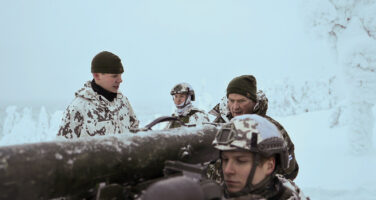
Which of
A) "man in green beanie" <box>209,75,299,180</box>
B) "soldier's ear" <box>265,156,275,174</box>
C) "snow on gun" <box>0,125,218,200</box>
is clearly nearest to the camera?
"snow on gun" <box>0,125,218,200</box>

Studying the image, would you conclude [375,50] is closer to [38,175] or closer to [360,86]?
[360,86]

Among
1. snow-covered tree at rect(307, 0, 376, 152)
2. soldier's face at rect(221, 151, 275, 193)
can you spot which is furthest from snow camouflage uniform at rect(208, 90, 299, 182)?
snow-covered tree at rect(307, 0, 376, 152)

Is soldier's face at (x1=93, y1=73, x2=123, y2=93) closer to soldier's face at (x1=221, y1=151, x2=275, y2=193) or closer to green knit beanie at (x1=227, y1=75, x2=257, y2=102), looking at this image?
green knit beanie at (x1=227, y1=75, x2=257, y2=102)

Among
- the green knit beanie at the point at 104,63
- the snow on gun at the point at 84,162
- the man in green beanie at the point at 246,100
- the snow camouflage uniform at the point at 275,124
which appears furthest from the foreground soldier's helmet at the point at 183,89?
the snow on gun at the point at 84,162

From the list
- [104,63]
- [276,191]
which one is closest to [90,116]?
[104,63]

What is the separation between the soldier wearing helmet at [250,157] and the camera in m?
1.92

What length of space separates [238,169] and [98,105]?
2.36 metres

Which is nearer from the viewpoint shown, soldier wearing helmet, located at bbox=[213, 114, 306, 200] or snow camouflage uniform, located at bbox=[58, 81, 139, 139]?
soldier wearing helmet, located at bbox=[213, 114, 306, 200]

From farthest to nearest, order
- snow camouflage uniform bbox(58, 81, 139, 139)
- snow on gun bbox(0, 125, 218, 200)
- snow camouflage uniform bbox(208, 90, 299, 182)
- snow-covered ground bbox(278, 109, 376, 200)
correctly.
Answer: snow-covered ground bbox(278, 109, 376, 200)
snow camouflage uniform bbox(58, 81, 139, 139)
snow camouflage uniform bbox(208, 90, 299, 182)
snow on gun bbox(0, 125, 218, 200)

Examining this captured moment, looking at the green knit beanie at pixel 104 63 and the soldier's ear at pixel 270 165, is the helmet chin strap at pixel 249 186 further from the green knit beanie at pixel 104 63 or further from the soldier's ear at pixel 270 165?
the green knit beanie at pixel 104 63

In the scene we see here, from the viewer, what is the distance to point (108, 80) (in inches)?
151

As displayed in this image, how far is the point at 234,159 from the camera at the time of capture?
1963mm

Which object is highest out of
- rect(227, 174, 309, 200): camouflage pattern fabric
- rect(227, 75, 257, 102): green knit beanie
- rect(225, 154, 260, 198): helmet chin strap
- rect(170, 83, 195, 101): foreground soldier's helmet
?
rect(227, 75, 257, 102): green knit beanie

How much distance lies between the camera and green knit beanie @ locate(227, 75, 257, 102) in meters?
3.27
